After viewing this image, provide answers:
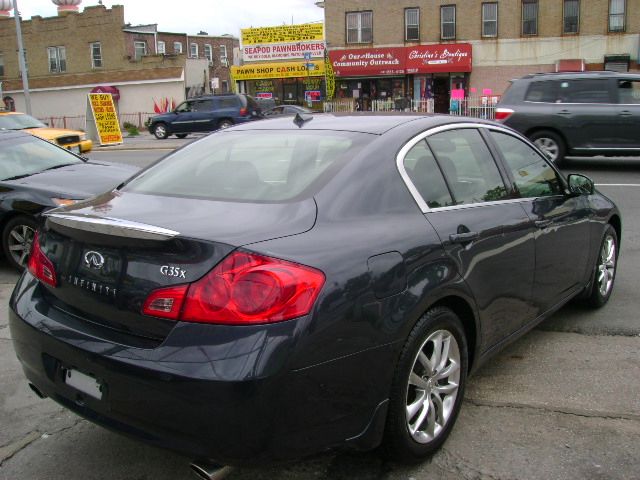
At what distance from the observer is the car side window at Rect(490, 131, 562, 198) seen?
3.91 m

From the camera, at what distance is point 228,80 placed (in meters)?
57.5

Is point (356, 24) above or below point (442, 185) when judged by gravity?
above

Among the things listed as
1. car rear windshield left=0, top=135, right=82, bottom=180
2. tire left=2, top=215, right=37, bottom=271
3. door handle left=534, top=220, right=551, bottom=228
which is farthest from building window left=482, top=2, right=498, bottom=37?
door handle left=534, top=220, right=551, bottom=228

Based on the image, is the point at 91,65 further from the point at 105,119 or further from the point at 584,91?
the point at 584,91

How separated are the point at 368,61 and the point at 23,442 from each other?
35553mm

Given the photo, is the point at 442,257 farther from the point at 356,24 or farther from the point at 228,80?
the point at 228,80

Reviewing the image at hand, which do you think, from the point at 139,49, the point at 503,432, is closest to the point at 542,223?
the point at 503,432

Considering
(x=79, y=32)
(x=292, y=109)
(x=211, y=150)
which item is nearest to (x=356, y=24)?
(x=292, y=109)

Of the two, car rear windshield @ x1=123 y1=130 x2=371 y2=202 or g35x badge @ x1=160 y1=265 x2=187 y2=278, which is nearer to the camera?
g35x badge @ x1=160 y1=265 x2=187 y2=278

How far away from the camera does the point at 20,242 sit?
6.69 metres

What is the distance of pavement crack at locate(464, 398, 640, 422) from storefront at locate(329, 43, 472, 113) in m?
32.9

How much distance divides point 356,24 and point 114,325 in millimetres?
37175

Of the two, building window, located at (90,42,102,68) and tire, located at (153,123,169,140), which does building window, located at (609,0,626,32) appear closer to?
tire, located at (153,123,169,140)

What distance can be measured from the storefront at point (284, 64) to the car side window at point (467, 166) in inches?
1382
